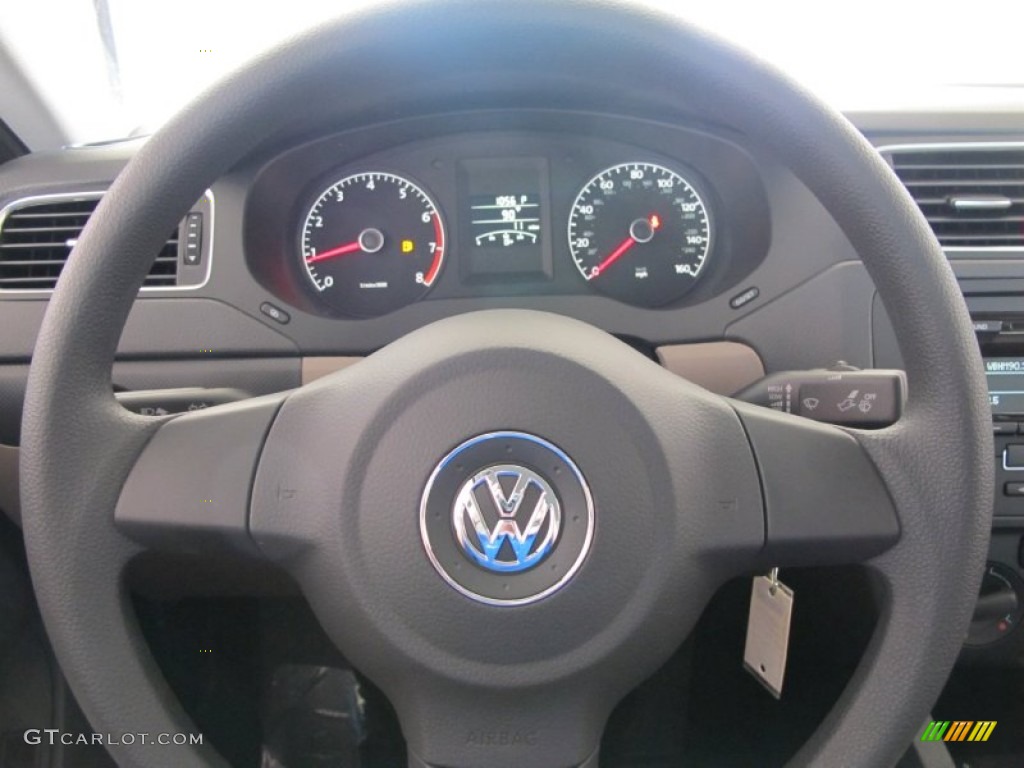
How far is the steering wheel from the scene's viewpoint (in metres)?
0.92

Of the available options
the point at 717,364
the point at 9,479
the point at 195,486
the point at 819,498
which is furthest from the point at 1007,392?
the point at 9,479

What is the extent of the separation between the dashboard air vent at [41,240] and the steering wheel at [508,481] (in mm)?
756

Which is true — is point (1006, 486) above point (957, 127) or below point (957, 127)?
below

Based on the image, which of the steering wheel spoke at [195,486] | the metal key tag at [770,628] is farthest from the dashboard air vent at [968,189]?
the steering wheel spoke at [195,486]

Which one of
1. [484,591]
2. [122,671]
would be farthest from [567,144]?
[122,671]

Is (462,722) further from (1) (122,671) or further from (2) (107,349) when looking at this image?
(2) (107,349)

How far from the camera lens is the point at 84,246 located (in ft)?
3.09

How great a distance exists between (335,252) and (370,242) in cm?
6

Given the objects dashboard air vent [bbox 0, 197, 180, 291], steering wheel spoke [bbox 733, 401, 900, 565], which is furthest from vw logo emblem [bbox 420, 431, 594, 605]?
dashboard air vent [bbox 0, 197, 180, 291]

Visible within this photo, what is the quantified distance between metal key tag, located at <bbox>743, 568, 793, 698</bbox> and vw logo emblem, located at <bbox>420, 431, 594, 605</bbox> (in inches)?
12.3

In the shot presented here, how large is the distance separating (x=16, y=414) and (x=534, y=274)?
0.83 meters

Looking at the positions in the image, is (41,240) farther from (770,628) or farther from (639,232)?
(770,628)

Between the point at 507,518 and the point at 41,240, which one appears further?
the point at 41,240

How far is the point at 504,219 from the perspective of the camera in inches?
67.9
